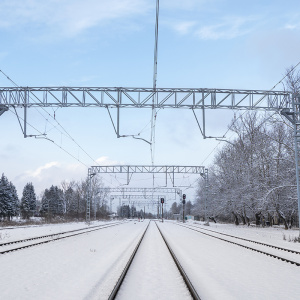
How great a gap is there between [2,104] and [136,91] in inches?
311

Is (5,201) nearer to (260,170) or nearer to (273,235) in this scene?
(260,170)

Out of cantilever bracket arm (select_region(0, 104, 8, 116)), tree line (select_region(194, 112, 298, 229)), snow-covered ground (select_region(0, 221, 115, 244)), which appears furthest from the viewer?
tree line (select_region(194, 112, 298, 229))

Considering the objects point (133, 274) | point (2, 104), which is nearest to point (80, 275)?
point (133, 274)

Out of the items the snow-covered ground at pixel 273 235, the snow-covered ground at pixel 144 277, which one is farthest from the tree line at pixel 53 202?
the snow-covered ground at pixel 144 277

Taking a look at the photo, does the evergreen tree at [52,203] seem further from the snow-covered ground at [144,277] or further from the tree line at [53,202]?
the snow-covered ground at [144,277]

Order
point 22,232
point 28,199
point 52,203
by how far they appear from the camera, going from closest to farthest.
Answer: point 22,232 → point 28,199 → point 52,203

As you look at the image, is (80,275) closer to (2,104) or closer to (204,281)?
(204,281)

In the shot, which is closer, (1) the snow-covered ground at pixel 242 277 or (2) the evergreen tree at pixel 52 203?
(1) the snow-covered ground at pixel 242 277

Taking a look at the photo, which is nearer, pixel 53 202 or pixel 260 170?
pixel 260 170

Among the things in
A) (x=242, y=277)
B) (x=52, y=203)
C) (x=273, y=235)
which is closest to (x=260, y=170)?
(x=273, y=235)

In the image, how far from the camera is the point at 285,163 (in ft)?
105

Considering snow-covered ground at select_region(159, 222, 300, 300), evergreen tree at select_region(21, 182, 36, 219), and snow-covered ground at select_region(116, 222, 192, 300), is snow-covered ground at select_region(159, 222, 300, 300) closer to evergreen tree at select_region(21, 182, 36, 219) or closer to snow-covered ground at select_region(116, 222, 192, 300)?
snow-covered ground at select_region(116, 222, 192, 300)

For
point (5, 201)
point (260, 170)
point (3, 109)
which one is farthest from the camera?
point (5, 201)

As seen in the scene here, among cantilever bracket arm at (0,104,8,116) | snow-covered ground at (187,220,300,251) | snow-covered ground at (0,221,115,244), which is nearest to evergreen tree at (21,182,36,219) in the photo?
snow-covered ground at (0,221,115,244)
